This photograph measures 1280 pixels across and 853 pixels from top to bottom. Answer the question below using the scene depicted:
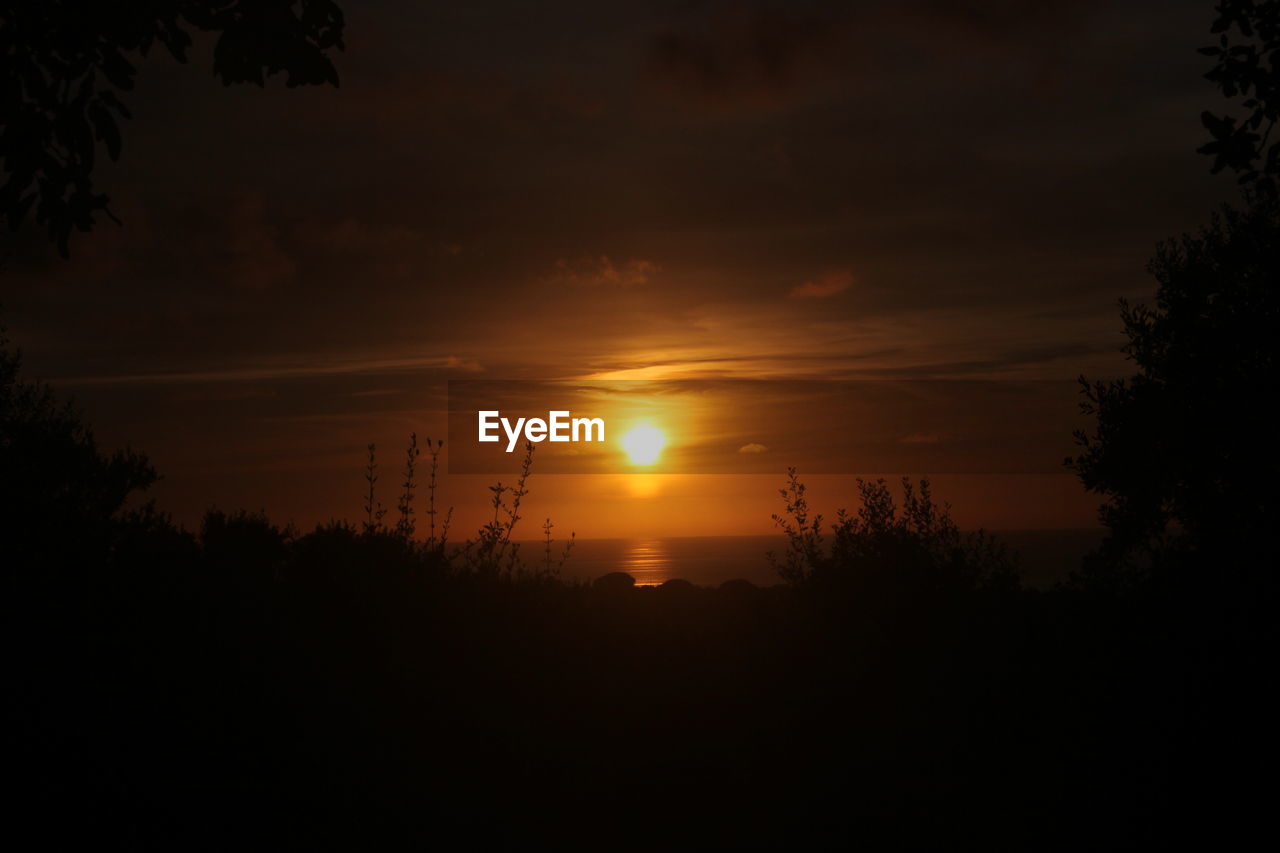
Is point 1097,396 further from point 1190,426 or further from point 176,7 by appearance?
point 176,7

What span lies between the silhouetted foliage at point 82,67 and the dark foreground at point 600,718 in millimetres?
3179

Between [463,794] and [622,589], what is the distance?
4370 millimetres

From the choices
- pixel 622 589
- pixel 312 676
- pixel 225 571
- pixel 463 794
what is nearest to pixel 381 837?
pixel 463 794

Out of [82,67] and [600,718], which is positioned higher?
[82,67]

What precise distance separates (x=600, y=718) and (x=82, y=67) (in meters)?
6.16

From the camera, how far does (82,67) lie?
7.10 m

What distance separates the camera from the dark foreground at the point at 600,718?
6.59m

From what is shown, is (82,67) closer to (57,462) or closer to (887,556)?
(887,556)

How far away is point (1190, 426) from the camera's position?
2020cm

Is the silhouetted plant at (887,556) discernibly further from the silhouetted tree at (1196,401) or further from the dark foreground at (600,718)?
the silhouetted tree at (1196,401)

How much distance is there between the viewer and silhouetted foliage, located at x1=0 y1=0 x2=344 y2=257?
22.3 ft

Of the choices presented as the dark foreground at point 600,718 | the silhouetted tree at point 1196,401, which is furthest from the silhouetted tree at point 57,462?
the silhouetted tree at point 1196,401

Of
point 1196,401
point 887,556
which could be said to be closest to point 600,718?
point 887,556

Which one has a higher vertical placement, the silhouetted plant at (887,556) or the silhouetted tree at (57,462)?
the silhouetted tree at (57,462)
